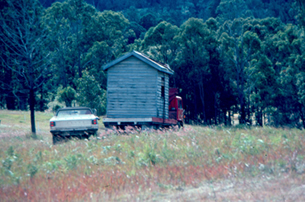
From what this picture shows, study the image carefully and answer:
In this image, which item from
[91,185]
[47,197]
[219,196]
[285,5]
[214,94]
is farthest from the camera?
[285,5]

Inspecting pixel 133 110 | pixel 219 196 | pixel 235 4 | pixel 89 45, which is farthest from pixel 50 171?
pixel 235 4

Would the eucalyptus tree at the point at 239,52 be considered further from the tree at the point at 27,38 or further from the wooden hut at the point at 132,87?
the tree at the point at 27,38

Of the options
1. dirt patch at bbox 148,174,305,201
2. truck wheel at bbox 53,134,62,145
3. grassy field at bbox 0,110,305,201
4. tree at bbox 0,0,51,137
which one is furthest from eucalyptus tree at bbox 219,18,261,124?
dirt patch at bbox 148,174,305,201

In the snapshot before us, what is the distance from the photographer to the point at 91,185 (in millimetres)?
7242

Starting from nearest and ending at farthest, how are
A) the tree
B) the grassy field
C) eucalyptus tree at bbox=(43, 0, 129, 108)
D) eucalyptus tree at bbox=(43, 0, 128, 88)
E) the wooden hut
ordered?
the grassy field → the wooden hut → the tree → eucalyptus tree at bbox=(43, 0, 129, 108) → eucalyptus tree at bbox=(43, 0, 128, 88)

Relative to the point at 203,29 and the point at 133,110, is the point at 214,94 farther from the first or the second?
the point at 133,110

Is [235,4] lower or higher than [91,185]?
higher

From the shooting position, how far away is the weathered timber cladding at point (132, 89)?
22.0m

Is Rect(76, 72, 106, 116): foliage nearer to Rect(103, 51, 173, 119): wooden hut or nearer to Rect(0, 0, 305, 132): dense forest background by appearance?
Rect(0, 0, 305, 132): dense forest background

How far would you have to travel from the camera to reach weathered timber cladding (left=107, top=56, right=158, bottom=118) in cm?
2197

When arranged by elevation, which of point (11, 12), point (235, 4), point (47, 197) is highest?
point (235, 4)

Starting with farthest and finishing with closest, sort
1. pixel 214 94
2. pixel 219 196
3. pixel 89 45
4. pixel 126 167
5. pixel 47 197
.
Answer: pixel 89 45 → pixel 214 94 → pixel 126 167 → pixel 47 197 → pixel 219 196

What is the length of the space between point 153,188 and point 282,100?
41.0 m

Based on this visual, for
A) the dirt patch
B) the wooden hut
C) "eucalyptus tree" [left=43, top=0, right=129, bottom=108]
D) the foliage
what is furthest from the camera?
"eucalyptus tree" [left=43, top=0, right=129, bottom=108]
